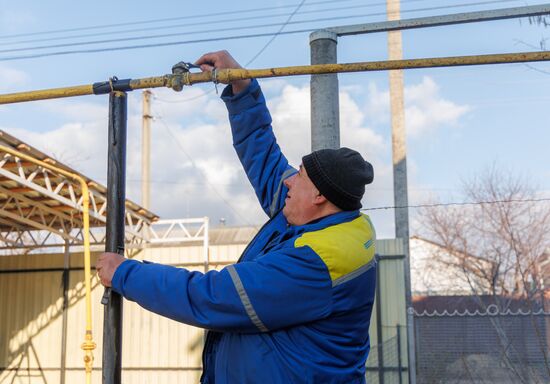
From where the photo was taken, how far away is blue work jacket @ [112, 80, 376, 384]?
1.85 m

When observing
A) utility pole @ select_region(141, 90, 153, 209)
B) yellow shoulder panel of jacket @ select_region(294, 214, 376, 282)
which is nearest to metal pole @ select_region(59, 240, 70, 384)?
utility pole @ select_region(141, 90, 153, 209)

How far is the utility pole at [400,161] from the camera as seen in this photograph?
28.4 feet

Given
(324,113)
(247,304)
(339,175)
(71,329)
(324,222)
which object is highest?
(324,113)

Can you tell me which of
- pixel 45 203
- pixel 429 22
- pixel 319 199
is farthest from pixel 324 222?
pixel 45 203

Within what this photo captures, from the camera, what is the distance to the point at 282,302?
1843 millimetres

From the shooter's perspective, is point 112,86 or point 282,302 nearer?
point 282,302

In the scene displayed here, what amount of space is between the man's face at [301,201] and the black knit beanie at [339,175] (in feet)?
0.08

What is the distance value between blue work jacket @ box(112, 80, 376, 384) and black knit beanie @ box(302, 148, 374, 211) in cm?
8

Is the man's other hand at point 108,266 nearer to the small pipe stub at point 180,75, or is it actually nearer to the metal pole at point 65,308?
the small pipe stub at point 180,75

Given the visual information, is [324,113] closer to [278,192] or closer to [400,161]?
[278,192]

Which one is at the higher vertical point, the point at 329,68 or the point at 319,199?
the point at 329,68

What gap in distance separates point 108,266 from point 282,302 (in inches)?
21.7

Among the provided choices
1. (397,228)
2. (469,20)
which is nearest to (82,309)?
(397,228)

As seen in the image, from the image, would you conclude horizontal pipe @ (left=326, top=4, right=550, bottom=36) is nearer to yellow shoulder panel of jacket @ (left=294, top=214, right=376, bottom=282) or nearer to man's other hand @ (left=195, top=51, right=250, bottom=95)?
man's other hand @ (left=195, top=51, right=250, bottom=95)
